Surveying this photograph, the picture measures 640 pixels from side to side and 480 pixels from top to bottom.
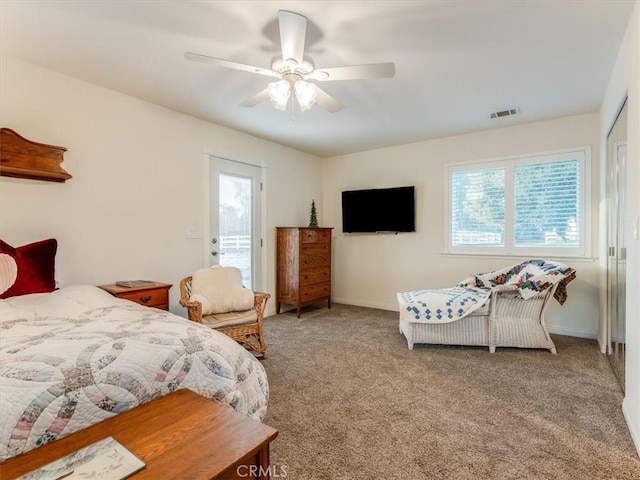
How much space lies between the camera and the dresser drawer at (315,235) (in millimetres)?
4702

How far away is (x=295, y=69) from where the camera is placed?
6.89 feet

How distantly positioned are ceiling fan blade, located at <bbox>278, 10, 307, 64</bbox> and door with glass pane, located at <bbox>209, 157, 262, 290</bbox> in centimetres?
227

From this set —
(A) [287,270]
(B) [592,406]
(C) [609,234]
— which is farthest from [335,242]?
(B) [592,406]

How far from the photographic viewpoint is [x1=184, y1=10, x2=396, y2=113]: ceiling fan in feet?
6.23

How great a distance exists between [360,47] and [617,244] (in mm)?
2520

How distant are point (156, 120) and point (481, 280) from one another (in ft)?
12.7

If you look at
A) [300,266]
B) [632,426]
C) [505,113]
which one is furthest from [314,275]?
[632,426]

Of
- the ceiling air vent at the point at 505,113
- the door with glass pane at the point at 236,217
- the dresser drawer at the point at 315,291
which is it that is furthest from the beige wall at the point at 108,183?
the ceiling air vent at the point at 505,113

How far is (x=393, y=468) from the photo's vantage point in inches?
65.3

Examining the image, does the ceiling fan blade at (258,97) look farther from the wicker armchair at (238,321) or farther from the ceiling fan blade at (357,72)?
the wicker armchair at (238,321)

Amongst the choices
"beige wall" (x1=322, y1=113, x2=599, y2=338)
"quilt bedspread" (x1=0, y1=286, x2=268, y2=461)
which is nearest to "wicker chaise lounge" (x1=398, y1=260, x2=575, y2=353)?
"beige wall" (x1=322, y1=113, x2=599, y2=338)

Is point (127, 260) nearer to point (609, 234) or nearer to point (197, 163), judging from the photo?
point (197, 163)

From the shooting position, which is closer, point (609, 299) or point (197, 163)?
point (609, 299)
